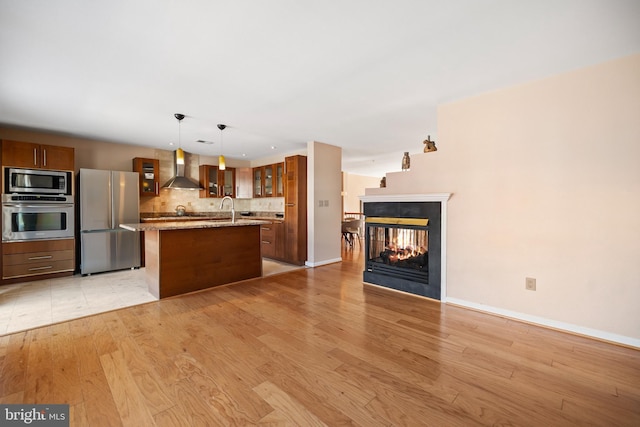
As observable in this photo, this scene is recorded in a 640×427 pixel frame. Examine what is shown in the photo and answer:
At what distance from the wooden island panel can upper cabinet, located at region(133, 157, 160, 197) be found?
221 cm

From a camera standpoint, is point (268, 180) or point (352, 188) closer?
point (268, 180)

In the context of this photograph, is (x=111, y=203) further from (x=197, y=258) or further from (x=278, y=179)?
(x=278, y=179)

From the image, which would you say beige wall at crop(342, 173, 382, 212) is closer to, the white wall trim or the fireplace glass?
the fireplace glass

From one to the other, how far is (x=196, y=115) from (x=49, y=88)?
56.8 inches

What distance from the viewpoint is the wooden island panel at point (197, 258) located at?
3416 mm

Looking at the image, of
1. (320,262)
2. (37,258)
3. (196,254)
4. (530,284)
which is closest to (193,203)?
(37,258)

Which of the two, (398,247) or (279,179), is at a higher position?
(279,179)

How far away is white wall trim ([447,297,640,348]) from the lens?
2314 mm

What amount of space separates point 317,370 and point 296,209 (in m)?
3.53

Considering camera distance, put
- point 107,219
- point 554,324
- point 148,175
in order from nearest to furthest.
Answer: point 554,324 < point 107,219 < point 148,175

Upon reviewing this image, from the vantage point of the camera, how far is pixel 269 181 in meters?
6.40

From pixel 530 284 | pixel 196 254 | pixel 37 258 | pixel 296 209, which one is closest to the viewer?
pixel 530 284

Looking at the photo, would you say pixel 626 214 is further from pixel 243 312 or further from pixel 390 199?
pixel 243 312

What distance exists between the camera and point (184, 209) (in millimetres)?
6203
